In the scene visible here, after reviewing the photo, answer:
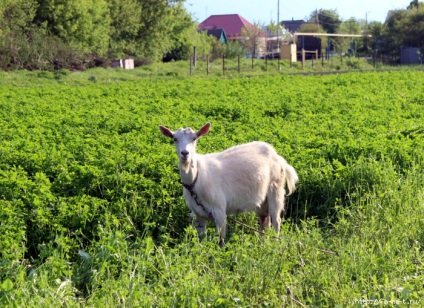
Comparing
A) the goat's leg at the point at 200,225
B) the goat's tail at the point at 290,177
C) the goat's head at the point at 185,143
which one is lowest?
the goat's leg at the point at 200,225

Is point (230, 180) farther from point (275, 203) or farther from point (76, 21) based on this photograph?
point (76, 21)

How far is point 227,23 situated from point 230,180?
93.0m

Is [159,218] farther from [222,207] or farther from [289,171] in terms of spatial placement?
[289,171]

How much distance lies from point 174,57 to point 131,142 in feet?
152

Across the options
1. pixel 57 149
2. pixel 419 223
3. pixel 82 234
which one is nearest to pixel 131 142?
pixel 57 149

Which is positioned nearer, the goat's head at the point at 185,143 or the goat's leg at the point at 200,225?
the goat's head at the point at 185,143

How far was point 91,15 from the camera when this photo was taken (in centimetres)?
4294

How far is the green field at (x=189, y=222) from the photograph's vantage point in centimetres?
575

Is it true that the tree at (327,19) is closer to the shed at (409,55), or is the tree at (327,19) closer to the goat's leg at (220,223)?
the shed at (409,55)

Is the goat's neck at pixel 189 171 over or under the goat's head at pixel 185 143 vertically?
under

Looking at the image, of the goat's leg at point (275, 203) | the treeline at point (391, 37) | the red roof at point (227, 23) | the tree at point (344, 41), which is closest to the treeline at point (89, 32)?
the treeline at point (391, 37)

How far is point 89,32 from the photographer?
4250cm

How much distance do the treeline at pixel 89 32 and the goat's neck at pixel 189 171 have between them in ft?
99.1

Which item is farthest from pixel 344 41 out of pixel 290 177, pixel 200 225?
pixel 200 225
